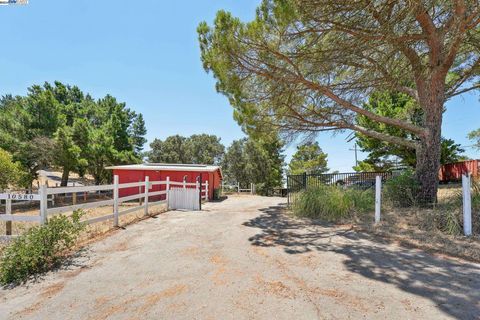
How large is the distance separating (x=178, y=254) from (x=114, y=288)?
143 centimetres

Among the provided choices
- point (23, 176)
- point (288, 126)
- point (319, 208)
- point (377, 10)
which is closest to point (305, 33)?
point (377, 10)

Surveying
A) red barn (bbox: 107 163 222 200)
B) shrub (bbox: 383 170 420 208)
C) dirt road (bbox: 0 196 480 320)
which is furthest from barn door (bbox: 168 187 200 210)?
red barn (bbox: 107 163 222 200)

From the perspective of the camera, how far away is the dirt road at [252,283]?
291cm

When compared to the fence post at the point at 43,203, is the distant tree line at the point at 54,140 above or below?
above

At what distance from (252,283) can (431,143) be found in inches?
277

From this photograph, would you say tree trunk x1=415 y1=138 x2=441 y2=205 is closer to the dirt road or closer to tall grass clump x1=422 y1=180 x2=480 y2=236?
tall grass clump x1=422 y1=180 x2=480 y2=236

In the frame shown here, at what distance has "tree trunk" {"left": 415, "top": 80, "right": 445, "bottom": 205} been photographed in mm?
7773

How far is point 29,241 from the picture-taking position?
171 inches

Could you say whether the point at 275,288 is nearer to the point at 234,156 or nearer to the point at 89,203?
the point at 89,203

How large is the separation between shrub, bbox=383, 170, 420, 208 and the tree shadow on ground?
233 centimetres

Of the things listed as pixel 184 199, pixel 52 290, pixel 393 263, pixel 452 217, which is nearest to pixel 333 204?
pixel 452 217

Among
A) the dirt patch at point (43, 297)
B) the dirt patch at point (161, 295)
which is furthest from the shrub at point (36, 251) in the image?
the dirt patch at point (161, 295)

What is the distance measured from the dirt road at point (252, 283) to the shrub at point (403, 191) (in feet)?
9.42

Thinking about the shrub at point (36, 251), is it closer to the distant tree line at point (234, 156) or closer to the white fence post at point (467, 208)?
the white fence post at point (467, 208)
